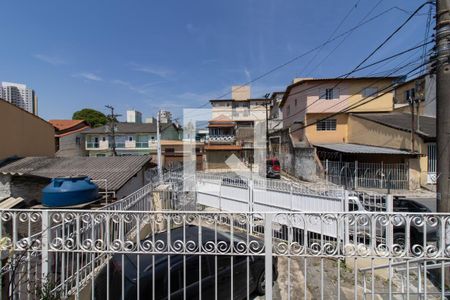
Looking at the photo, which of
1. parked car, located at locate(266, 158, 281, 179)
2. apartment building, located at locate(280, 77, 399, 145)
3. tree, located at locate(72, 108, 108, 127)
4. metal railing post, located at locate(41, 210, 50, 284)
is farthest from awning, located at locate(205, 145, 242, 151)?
tree, located at locate(72, 108, 108, 127)

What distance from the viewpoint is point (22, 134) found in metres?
14.3

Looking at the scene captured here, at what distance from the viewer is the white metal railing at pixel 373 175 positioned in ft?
47.5

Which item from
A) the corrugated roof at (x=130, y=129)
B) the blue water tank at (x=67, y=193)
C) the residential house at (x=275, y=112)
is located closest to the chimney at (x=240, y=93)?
the residential house at (x=275, y=112)

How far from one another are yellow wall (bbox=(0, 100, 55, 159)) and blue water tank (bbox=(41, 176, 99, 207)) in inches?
389

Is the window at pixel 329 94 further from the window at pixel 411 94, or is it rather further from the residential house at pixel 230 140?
the residential house at pixel 230 140

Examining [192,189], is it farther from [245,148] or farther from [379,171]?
[245,148]

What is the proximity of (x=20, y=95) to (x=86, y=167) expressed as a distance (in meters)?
29.8

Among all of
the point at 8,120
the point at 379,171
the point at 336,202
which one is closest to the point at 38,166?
the point at 8,120

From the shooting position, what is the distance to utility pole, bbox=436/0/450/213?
3.69 meters

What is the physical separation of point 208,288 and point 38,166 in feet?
39.0

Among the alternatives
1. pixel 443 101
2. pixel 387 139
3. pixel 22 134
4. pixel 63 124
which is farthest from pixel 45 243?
pixel 63 124

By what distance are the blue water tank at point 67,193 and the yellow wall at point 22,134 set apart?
988 centimetres

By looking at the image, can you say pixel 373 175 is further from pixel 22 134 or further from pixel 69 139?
pixel 69 139

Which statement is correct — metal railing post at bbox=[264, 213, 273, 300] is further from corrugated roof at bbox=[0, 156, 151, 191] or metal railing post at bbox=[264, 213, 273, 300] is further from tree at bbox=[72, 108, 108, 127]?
tree at bbox=[72, 108, 108, 127]
